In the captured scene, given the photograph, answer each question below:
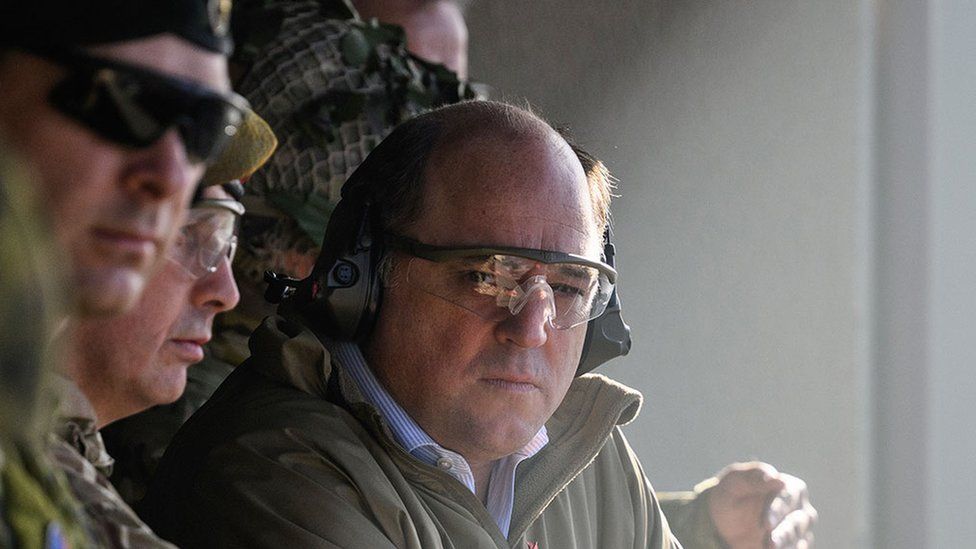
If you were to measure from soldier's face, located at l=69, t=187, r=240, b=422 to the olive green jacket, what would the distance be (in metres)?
0.07

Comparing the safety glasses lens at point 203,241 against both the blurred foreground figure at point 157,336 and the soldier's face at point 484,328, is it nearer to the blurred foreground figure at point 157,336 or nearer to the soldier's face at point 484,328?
the blurred foreground figure at point 157,336

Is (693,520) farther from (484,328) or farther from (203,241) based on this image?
(203,241)

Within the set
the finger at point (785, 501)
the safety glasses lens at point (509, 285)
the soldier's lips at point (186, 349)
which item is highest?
the safety glasses lens at point (509, 285)

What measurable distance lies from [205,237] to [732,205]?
182cm

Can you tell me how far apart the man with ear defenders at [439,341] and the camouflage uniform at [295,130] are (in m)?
0.53

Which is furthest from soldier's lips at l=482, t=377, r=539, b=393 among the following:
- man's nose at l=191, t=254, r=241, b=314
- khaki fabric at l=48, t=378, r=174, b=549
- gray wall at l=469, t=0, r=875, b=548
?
gray wall at l=469, t=0, r=875, b=548

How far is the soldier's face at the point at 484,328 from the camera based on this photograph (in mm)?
1875

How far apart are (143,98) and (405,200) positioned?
987mm

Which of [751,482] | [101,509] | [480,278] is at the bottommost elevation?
[751,482]

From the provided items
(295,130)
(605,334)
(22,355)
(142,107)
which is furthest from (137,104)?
(295,130)

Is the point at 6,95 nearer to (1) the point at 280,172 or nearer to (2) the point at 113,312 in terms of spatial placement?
(2) the point at 113,312

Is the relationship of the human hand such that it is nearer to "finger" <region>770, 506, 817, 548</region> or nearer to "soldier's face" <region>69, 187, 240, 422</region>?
"finger" <region>770, 506, 817, 548</region>

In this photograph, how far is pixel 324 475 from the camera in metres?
1.72

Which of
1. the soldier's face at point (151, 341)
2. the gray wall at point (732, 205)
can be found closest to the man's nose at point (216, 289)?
the soldier's face at point (151, 341)
